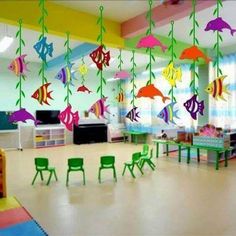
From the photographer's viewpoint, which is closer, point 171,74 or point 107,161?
point 171,74

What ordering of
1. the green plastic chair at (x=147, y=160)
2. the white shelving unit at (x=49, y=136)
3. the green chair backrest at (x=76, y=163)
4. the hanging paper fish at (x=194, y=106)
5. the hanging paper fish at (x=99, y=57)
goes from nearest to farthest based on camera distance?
the hanging paper fish at (x=194, y=106), the hanging paper fish at (x=99, y=57), the green chair backrest at (x=76, y=163), the green plastic chair at (x=147, y=160), the white shelving unit at (x=49, y=136)

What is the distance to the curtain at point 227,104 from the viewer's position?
7.95 meters

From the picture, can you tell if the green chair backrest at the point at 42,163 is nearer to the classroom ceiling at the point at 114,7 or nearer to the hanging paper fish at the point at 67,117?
the hanging paper fish at the point at 67,117

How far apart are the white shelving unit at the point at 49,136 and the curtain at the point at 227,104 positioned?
603 cm

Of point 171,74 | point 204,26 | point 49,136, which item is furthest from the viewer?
point 49,136

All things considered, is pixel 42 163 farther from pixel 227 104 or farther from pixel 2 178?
pixel 227 104

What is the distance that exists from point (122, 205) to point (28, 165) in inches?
153

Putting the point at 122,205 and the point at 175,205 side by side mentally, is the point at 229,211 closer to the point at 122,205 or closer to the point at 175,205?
the point at 175,205

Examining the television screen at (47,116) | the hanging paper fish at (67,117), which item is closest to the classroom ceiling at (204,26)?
the hanging paper fish at (67,117)

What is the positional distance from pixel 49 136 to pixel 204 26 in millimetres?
7265

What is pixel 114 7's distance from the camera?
14.8 feet

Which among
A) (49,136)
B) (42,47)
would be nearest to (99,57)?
(42,47)

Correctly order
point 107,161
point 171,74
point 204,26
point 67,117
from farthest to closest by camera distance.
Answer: point 204,26 → point 107,161 → point 171,74 → point 67,117

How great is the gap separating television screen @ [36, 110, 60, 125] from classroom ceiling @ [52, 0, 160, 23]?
6210mm
